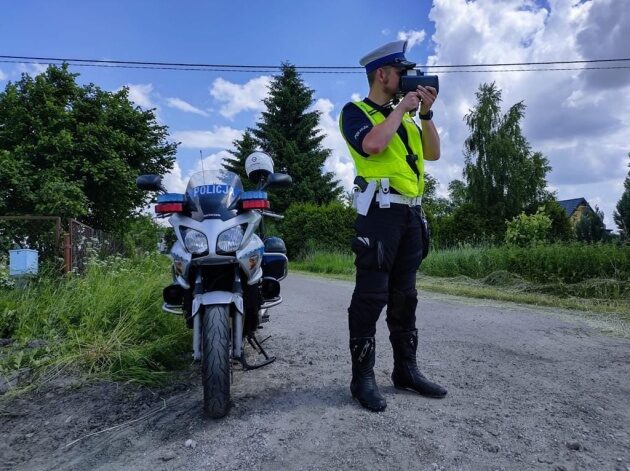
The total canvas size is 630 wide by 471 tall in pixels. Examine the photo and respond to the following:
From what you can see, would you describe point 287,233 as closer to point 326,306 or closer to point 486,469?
point 326,306

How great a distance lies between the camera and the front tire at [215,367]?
89.9 inches

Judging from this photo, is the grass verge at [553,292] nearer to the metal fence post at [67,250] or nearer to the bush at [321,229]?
the metal fence post at [67,250]

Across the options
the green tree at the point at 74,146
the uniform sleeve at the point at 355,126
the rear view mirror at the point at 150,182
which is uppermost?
the green tree at the point at 74,146

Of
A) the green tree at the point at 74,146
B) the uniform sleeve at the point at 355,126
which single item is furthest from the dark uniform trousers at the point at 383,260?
the green tree at the point at 74,146

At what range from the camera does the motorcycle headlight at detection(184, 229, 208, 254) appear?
8.51ft

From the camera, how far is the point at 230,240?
2.65 m

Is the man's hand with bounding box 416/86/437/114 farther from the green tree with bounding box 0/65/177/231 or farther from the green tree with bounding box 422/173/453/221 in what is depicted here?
the green tree with bounding box 422/173/453/221

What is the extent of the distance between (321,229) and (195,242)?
60.8 ft

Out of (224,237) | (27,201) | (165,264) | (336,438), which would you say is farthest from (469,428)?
(27,201)

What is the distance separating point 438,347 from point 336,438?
1.88 meters

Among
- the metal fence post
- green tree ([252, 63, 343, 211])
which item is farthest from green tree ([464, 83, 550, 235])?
the metal fence post

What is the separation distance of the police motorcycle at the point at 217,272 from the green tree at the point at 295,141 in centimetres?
2749

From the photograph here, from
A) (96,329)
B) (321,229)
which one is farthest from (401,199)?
(321,229)

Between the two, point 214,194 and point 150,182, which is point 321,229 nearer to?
point 150,182
